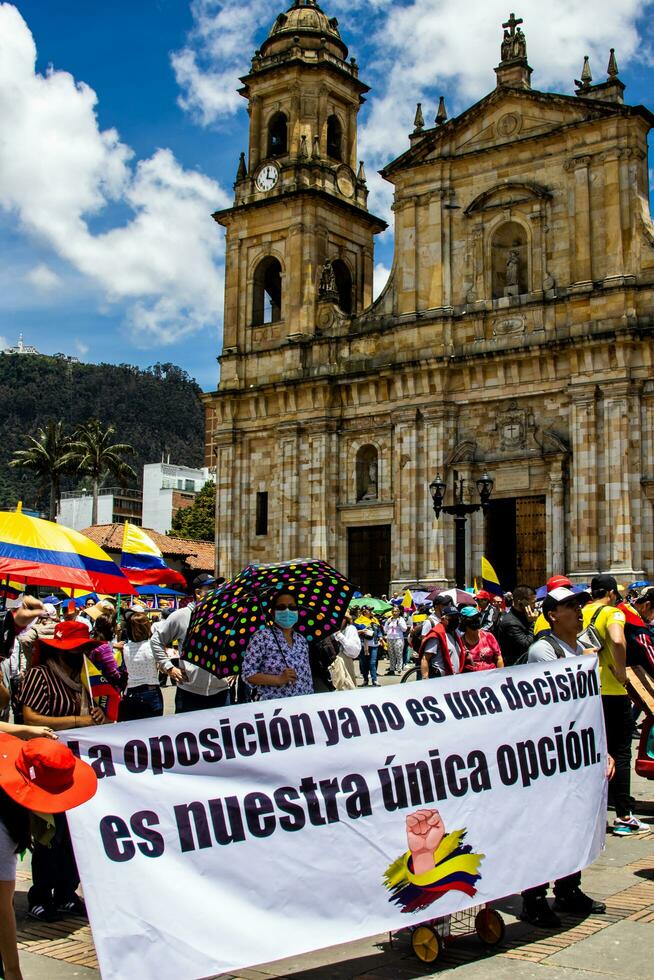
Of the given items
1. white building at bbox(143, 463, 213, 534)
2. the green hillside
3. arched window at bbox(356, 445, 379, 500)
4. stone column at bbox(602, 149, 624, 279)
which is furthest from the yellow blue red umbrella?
the green hillside

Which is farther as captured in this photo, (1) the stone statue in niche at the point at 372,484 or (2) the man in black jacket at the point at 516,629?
(1) the stone statue in niche at the point at 372,484

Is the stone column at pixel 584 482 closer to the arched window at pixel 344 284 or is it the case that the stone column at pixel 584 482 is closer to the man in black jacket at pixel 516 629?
the arched window at pixel 344 284

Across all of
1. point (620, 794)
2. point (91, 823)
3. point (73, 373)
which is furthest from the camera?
point (73, 373)

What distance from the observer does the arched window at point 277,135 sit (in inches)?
1505

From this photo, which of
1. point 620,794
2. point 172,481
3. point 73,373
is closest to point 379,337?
point 620,794

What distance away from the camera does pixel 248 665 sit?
7523 millimetres

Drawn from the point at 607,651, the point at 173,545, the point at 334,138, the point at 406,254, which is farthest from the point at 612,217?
the point at 173,545

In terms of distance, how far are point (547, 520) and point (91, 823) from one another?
2633 cm

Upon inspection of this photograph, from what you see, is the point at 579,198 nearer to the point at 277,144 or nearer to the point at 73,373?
the point at 277,144

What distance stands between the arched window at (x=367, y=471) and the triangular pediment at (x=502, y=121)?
8690mm

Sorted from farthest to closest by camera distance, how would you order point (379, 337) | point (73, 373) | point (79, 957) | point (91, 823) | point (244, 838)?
point (73, 373) < point (379, 337) < point (79, 957) < point (244, 838) < point (91, 823)

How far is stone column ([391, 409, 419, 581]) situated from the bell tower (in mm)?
4960

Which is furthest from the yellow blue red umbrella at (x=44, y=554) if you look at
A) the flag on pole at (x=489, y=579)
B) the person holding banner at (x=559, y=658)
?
the flag on pole at (x=489, y=579)

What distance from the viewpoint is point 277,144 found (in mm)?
38531
